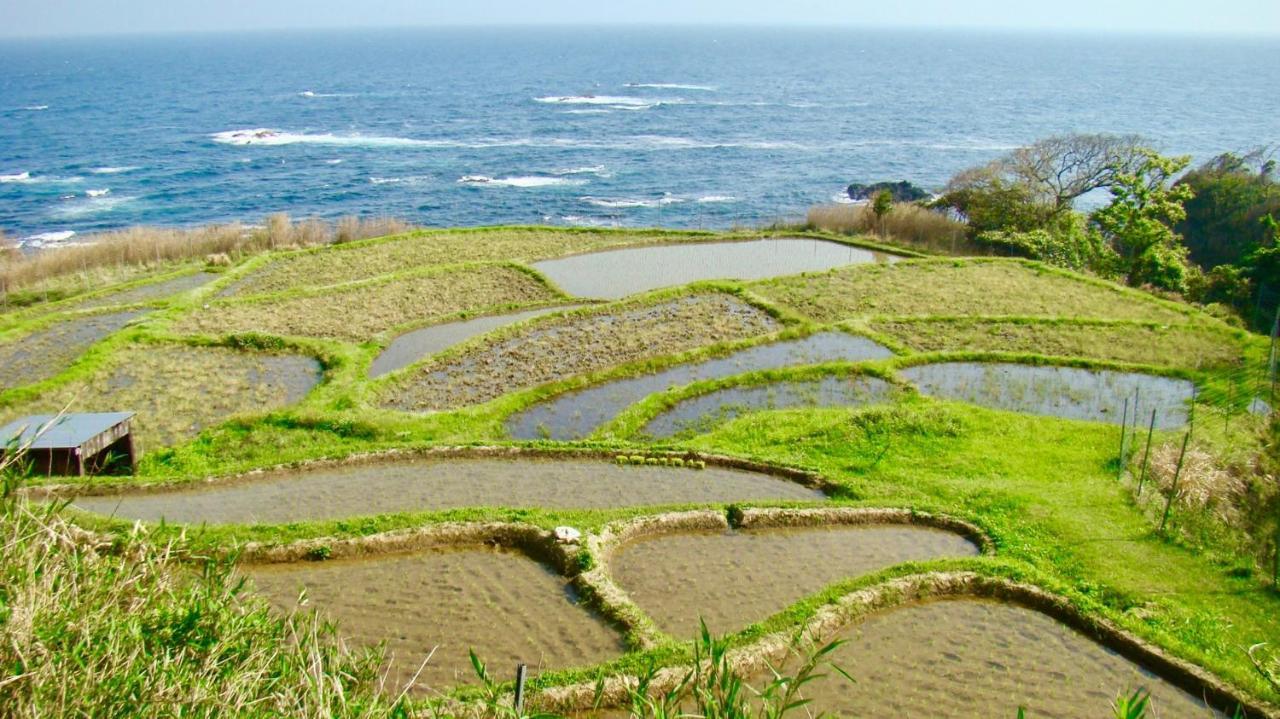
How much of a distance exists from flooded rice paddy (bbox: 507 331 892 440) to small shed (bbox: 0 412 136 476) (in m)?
8.15

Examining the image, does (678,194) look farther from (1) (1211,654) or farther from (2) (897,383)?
(1) (1211,654)

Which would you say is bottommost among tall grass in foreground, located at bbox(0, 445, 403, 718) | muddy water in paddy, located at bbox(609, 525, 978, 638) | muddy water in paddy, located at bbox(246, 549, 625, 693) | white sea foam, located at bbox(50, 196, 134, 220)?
white sea foam, located at bbox(50, 196, 134, 220)

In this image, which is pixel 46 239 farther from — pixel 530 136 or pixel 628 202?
pixel 530 136

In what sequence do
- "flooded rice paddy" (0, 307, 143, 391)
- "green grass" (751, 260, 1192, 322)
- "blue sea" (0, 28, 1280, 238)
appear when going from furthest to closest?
"blue sea" (0, 28, 1280, 238) < "green grass" (751, 260, 1192, 322) < "flooded rice paddy" (0, 307, 143, 391)

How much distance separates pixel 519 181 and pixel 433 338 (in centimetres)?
4275

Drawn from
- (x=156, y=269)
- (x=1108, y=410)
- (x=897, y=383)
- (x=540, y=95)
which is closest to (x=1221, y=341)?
(x=1108, y=410)

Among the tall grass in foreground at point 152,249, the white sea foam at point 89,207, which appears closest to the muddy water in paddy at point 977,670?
the tall grass in foreground at point 152,249

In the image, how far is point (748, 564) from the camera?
1498cm

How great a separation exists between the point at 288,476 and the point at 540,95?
11364 cm

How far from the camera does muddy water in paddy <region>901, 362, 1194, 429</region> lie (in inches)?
877

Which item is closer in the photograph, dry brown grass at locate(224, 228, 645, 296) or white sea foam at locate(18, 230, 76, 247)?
dry brown grass at locate(224, 228, 645, 296)

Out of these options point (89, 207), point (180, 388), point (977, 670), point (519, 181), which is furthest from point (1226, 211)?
point (89, 207)

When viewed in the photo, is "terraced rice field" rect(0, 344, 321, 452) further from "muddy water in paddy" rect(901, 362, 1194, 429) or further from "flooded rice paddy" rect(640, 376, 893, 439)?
"muddy water in paddy" rect(901, 362, 1194, 429)

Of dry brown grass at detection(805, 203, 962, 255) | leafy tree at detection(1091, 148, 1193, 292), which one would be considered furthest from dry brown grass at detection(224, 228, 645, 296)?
leafy tree at detection(1091, 148, 1193, 292)
